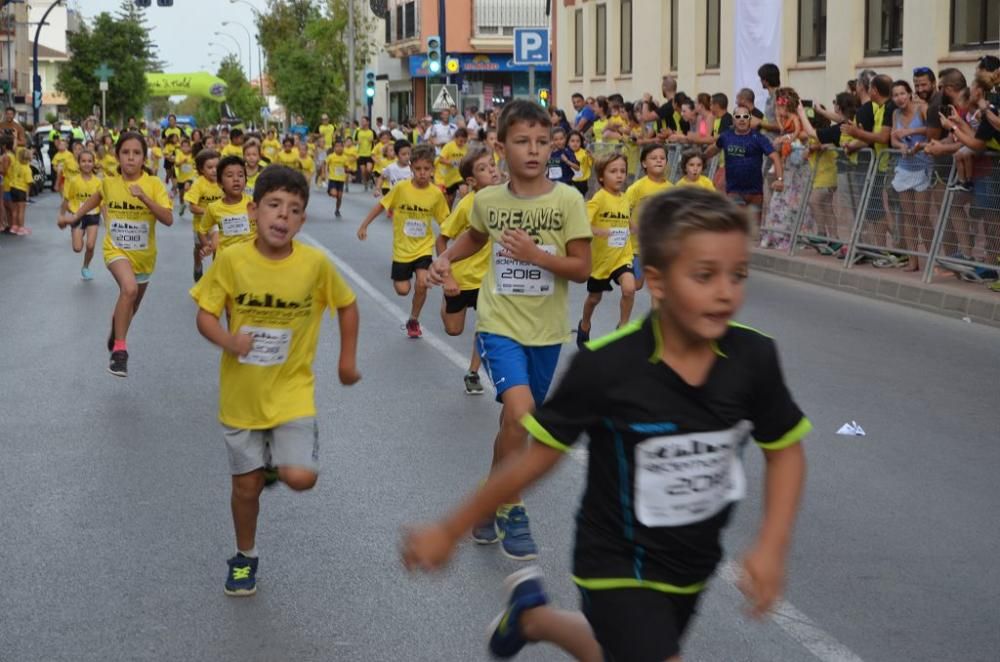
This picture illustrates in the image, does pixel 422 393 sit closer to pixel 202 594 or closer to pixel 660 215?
pixel 202 594

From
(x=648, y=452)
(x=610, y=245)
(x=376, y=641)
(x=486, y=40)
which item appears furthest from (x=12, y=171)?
(x=486, y=40)

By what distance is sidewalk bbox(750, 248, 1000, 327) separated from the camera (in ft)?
45.9

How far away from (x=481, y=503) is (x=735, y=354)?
648mm

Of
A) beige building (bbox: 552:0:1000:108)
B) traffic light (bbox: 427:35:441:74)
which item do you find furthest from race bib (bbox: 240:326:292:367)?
traffic light (bbox: 427:35:441:74)

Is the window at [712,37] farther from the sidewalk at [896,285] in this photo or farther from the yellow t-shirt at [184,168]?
the sidewalk at [896,285]

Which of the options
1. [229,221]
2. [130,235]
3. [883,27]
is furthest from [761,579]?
[883,27]

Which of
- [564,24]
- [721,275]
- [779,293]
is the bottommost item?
[779,293]

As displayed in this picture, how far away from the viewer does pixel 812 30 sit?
28156mm

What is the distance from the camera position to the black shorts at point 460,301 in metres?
10.5

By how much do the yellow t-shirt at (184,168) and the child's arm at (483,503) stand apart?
30.6 metres

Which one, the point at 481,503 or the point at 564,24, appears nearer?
the point at 481,503

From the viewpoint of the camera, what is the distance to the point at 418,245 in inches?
542

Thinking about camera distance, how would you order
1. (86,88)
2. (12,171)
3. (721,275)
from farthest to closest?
(86,88) < (12,171) < (721,275)

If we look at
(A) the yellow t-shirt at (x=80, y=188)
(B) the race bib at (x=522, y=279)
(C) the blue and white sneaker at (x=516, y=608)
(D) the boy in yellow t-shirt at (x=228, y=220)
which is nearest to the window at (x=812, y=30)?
(A) the yellow t-shirt at (x=80, y=188)
